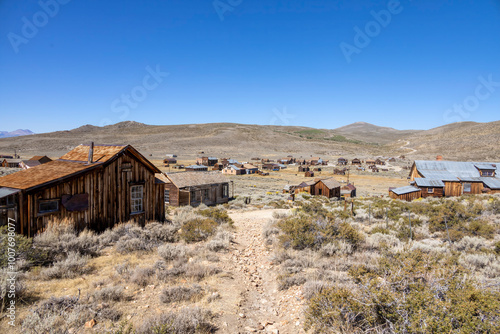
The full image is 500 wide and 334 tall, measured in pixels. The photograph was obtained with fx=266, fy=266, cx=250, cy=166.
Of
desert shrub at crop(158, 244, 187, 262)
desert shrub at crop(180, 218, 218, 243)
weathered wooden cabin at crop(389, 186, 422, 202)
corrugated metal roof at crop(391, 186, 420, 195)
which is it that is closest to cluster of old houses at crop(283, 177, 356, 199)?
corrugated metal roof at crop(391, 186, 420, 195)

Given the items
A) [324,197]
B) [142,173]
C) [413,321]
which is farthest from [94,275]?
[324,197]

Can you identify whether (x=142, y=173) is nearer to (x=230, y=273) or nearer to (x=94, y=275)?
(x=94, y=275)

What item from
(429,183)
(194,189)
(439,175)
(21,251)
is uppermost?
(439,175)

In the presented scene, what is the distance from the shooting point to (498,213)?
15367 millimetres

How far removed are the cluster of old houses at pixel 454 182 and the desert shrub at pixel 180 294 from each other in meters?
Result: 30.7

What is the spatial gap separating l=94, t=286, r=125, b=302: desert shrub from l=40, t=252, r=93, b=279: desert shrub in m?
1.62

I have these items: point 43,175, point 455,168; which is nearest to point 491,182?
point 455,168

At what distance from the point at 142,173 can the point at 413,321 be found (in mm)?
10715

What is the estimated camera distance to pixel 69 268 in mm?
6730

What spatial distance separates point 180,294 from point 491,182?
3987 cm

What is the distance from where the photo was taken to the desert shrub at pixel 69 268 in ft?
20.8

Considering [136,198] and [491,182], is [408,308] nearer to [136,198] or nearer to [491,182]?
[136,198]

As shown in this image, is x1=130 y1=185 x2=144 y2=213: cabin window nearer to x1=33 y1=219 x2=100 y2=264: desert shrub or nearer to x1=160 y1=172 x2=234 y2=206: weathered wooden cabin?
x1=33 y1=219 x2=100 y2=264: desert shrub

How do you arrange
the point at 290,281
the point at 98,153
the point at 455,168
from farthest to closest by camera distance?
1. the point at 455,168
2. the point at 98,153
3. the point at 290,281
